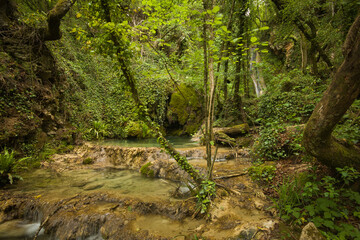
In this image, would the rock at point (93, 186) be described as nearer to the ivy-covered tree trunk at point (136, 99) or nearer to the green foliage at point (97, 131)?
the ivy-covered tree trunk at point (136, 99)

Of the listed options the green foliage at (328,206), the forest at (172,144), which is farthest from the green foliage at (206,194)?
the green foliage at (328,206)

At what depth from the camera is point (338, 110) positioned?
82.5 inches

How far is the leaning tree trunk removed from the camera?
1916mm

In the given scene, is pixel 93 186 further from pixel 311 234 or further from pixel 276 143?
pixel 276 143

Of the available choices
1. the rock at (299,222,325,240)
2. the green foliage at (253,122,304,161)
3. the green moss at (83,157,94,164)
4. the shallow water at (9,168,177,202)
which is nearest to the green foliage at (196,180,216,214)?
the shallow water at (9,168,177,202)

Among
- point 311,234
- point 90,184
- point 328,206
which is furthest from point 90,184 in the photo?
point 328,206

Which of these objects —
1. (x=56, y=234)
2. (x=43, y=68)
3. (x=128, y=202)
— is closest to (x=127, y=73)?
(x=128, y=202)

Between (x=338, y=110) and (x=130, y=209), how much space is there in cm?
390

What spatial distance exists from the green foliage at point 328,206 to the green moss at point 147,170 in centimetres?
422

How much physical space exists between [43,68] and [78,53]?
564cm

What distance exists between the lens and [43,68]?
771 centimetres

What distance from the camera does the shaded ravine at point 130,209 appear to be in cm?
268

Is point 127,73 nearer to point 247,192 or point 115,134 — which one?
point 247,192

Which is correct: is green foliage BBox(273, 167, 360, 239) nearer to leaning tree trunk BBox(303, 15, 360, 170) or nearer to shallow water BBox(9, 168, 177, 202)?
leaning tree trunk BBox(303, 15, 360, 170)
